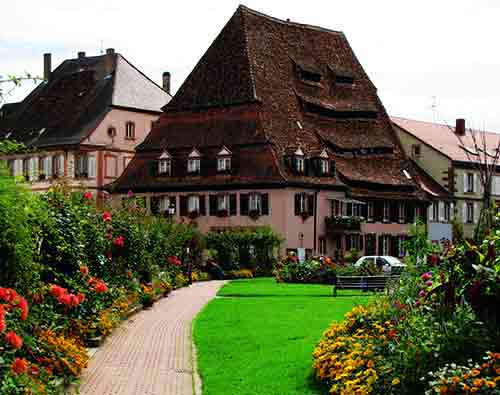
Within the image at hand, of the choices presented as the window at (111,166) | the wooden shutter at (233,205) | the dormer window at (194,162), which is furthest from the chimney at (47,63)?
the wooden shutter at (233,205)

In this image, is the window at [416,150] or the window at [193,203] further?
the window at [416,150]

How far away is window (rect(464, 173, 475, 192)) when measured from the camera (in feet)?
288

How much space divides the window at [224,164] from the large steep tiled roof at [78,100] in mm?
14137

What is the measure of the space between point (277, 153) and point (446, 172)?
24.2 m

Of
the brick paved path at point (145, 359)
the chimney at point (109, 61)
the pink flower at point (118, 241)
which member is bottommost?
the brick paved path at point (145, 359)

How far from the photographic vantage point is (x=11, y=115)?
88375 mm

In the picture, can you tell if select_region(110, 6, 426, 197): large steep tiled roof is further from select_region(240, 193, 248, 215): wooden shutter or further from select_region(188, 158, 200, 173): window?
select_region(240, 193, 248, 215): wooden shutter

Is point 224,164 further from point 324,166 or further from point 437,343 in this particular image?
point 437,343

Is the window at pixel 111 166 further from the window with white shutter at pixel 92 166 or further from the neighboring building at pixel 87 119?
the window with white shutter at pixel 92 166

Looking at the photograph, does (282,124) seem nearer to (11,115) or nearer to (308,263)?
(308,263)

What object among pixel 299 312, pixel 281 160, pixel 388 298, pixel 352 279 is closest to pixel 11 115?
pixel 281 160

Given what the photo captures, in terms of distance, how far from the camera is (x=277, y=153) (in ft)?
215

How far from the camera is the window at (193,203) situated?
6781cm

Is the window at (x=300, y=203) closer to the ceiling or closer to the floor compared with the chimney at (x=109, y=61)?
closer to the floor
